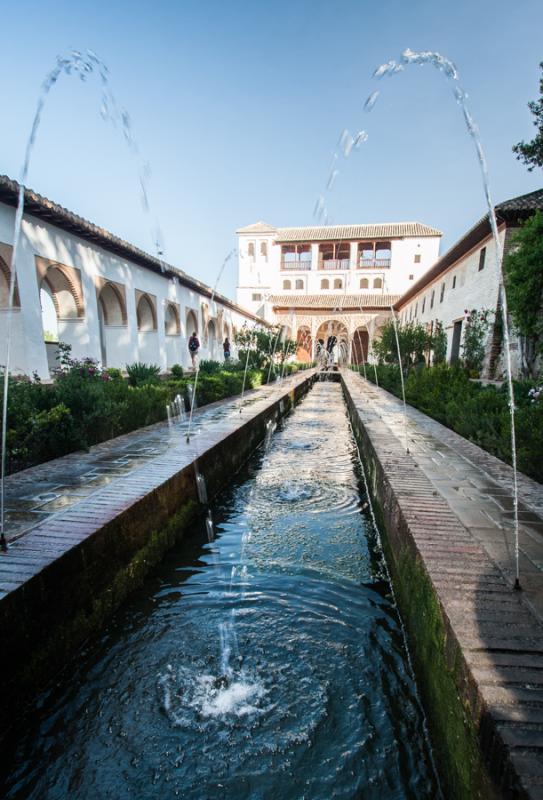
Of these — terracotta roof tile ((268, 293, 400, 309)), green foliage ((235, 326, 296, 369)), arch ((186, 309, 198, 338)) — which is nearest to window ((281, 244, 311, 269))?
terracotta roof tile ((268, 293, 400, 309))

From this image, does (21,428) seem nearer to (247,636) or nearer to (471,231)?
(247,636)

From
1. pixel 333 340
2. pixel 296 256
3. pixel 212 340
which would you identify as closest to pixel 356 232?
pixel 296 256

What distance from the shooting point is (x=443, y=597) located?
69.4 inches

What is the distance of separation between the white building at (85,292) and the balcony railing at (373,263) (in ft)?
74.2

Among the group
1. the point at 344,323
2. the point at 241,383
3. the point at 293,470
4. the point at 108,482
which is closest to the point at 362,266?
the point at 344,323

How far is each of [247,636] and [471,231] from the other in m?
14.4

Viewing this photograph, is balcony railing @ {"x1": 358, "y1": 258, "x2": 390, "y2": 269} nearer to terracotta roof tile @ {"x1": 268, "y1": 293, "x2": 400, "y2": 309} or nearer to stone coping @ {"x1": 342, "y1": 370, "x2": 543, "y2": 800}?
terracotta roof tile @ {"x1": 268, "y1": 293, "x2": 400, "y2": 309}

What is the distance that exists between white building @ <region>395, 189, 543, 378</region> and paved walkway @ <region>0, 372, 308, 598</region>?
9780 mm

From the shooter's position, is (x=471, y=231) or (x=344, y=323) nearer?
(x=471, y=231)

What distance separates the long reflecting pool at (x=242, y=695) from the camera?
1.64 metres

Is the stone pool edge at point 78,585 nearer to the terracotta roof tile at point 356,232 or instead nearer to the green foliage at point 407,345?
the green foliage at point 407,345

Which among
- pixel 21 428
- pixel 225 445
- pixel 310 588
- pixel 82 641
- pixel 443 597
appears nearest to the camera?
pixel 443 597

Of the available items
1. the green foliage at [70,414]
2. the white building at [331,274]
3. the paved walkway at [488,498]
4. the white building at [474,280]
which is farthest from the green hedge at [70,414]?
the white building at [331,274]

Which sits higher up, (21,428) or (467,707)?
(21,428)
